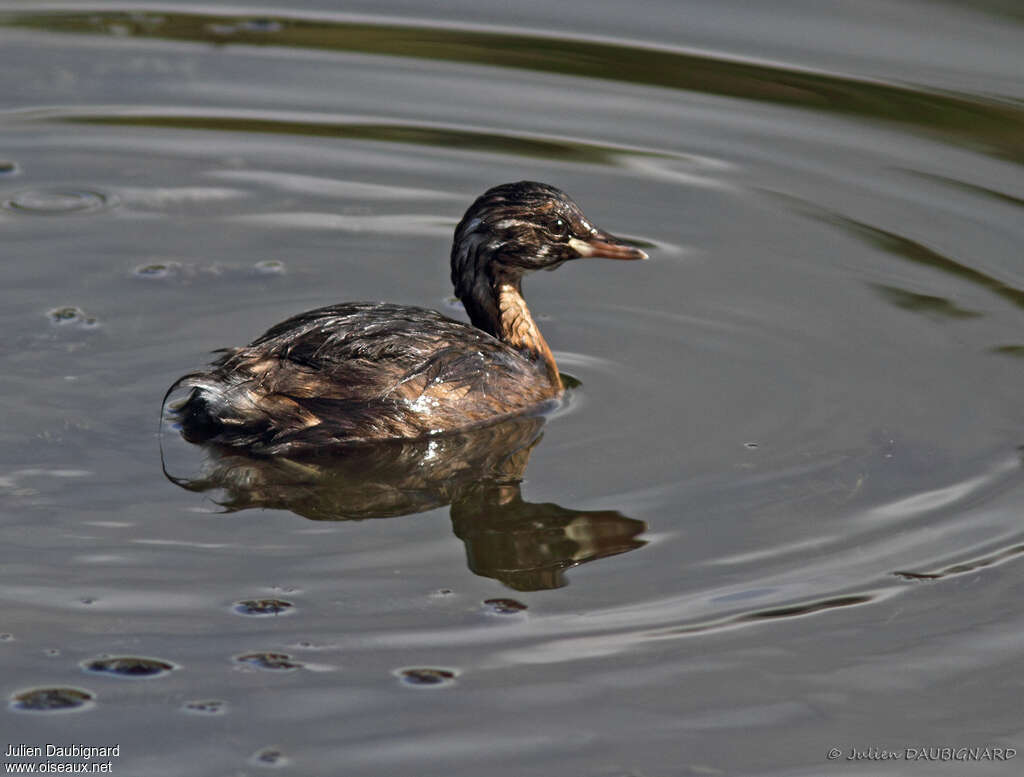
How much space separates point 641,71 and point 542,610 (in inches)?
268

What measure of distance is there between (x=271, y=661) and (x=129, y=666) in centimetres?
49

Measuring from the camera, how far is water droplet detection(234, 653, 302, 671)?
5809 millimetres

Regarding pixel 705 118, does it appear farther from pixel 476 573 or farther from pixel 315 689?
pixel 315 689

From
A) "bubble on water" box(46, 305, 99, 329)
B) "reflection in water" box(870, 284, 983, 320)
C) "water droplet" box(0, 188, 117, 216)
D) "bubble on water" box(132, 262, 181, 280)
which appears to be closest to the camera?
"bubble on water" box(46, 305, 99, 329)

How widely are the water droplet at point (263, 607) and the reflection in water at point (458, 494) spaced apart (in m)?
0.86

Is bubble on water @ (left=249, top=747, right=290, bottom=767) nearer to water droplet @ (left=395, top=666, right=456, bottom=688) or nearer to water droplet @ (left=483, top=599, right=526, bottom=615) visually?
water droplet @ (left=395, top=666, right=456, bottom=688)

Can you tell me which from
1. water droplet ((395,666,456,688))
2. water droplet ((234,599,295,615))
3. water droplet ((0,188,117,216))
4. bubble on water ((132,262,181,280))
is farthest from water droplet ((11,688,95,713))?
water droplet ((0,188,117,216))

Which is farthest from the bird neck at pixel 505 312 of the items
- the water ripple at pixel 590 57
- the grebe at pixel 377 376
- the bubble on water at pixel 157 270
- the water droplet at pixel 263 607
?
the water ripple at pixel 590 57

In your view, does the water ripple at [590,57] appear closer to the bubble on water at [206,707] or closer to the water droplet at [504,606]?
the water droplet at [504,606]

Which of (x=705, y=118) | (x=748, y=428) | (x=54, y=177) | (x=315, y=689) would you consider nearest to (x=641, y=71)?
(x=705, y=118)

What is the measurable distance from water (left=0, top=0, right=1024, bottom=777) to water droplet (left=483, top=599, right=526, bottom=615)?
20 millimetres

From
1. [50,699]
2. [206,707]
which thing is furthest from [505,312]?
[50,699]

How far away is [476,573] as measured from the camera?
6703 mm

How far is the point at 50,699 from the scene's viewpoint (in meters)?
5.61
